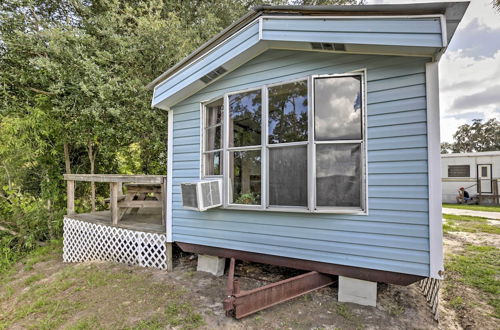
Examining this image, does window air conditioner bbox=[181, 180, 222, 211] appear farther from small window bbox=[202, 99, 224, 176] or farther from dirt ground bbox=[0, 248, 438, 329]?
dirt ground bbox=[0, 248, 438, 329]

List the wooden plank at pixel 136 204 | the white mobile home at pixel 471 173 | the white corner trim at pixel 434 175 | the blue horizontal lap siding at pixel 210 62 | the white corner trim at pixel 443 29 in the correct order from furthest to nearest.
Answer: the white mobile home at pixel 471 173 < the wooden plank at pixel 136 204 < the blue horizontal lap siding at pixel 210 62 < the white corner trim at pixel 434 175 < the white corner trim at pixel 443 29

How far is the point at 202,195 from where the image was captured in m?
3.36

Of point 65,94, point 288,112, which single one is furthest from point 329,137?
point 65,94

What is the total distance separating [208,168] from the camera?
12.7 ft

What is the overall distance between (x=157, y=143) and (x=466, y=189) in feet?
54.2

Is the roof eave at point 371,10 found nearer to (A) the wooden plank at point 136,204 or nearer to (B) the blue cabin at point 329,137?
(B) the blue cabin at point 329,137

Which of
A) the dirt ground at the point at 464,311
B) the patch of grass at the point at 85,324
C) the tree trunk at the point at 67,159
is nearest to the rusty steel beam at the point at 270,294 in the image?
the dirt ground at the point at 464,311

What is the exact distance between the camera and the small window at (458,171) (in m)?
13.8

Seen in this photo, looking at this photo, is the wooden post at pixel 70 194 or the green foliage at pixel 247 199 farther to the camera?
the wooden post at pixel 70 194

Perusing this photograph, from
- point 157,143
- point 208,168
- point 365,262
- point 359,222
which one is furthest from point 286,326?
point 157,143

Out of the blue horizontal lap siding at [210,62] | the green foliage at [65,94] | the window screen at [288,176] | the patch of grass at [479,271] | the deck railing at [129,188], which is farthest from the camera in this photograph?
the green foliage at [65,94]

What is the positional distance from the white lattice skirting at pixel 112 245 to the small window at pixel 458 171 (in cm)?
1674

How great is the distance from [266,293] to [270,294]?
0.19ft

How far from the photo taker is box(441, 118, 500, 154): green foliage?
102 ft
